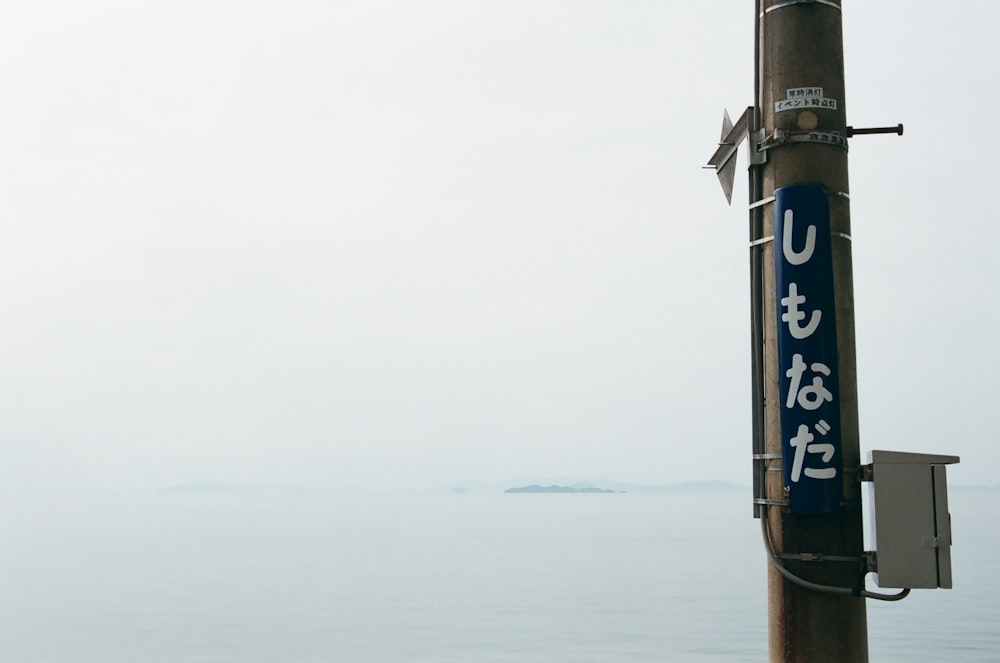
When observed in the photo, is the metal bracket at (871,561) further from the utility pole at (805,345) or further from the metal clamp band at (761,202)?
the metal clamp band at (761,202)

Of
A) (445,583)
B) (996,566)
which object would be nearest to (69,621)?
(445,583)

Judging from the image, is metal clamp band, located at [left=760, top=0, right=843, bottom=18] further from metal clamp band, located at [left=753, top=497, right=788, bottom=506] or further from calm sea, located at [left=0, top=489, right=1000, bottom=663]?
calm sea, located at [left=0, top=489, right=1000, bottom=663]

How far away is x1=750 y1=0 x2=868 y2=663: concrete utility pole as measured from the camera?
22.8 ft

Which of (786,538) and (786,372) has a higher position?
(786,372)

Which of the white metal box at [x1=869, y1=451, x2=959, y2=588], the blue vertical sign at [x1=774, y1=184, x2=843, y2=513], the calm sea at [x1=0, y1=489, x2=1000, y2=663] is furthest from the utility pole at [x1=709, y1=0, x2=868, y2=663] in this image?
the calm sea at [x1=0, y1=489, x2=1000, y2=663]

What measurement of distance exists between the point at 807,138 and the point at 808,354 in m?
1.41

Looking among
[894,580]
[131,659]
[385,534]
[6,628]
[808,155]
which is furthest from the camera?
[385,534]

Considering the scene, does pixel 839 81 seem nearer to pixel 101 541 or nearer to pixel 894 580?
pixel 894 580

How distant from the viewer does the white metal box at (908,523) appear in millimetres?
6828

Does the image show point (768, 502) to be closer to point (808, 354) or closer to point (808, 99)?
point (808, 354)

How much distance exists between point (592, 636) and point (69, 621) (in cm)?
1876

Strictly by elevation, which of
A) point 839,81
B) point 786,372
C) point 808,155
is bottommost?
point 786,372

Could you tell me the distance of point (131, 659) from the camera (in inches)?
1205

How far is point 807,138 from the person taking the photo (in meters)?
7.23
